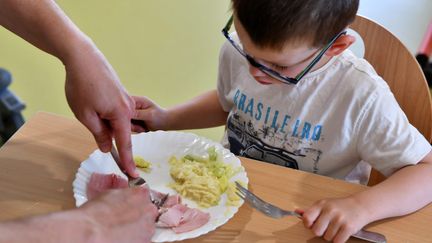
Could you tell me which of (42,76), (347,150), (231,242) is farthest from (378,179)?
(42,76)

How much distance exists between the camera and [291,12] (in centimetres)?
70

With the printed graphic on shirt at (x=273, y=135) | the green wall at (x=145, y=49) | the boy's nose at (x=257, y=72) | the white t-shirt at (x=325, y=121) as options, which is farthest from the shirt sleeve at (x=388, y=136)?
the green wall at (x=145, y=49)

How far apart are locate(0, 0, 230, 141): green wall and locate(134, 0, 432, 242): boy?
2.70 feet

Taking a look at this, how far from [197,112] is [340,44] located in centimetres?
45

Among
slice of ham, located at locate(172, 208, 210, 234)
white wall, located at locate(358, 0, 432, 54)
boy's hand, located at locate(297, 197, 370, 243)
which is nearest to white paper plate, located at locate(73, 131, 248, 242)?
slice of ham, located at locate(172, 208, 210, 234)

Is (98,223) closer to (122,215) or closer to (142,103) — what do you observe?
(122,215)

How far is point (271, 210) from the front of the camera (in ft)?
2.41

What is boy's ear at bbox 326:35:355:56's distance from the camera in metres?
0.78

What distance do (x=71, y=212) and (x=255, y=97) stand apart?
1.66 feet

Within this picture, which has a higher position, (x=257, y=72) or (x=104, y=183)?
(x=257, y=72)

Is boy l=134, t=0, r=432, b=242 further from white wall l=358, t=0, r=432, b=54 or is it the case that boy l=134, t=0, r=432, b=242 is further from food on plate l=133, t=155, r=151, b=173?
white wall l=358, t=0, r=432, b=54

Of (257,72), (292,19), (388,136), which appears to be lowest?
(388,136)

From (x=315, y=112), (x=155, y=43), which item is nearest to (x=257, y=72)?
(x=315, y=112)

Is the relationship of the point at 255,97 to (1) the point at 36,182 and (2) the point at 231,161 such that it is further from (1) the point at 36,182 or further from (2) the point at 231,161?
(1) the point at 36,182
